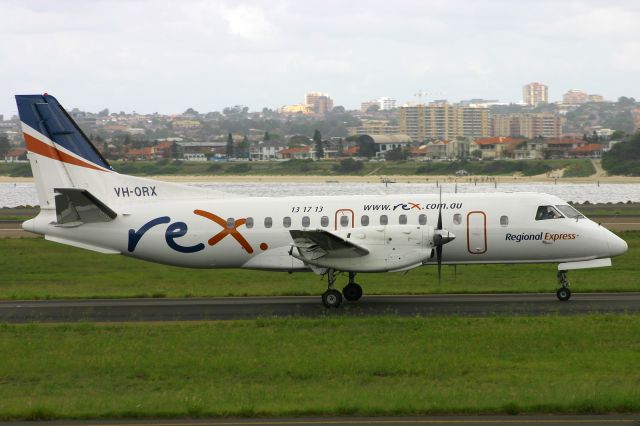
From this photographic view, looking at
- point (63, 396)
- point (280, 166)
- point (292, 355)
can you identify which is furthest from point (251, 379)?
point (280, 166)

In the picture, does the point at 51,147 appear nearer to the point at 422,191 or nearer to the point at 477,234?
the point at 477,234

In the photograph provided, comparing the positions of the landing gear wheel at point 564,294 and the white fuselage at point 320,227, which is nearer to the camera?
the landing gear wheel at point 564,294

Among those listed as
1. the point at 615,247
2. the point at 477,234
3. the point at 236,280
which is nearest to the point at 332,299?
the point at 477,234

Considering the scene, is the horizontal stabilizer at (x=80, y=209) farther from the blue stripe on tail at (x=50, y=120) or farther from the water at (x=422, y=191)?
the water at (x=422, y=191)

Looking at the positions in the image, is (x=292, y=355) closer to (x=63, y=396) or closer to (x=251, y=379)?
(x=251, y=379)

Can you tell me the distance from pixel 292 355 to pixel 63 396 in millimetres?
5312

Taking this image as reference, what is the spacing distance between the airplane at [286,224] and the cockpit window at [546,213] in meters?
0.03

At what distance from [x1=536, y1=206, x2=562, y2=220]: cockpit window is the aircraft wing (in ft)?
17.9

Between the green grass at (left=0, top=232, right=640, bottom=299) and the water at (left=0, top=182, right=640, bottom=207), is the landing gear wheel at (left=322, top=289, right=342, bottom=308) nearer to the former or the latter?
the green grass at (left=0, top=232, right=640, bottom=299)

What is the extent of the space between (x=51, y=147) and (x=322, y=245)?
9.33m

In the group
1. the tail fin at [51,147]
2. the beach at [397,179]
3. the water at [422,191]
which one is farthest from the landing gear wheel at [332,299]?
the beach at [397,179]

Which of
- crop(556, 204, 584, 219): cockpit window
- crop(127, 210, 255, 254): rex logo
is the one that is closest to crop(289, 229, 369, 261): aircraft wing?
crop(127, 210, 255, 254): rex logo

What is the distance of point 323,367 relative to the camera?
20141mm

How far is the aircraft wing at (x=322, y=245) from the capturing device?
26.8 m
